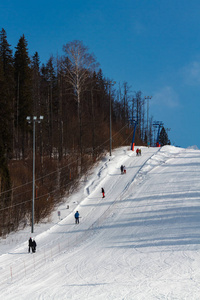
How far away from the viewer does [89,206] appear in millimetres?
28578

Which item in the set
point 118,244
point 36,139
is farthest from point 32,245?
point 36,139

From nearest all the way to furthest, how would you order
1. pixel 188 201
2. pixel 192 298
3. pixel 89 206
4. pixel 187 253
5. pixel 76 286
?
pixel 192 298, pixel 76 286, pixel 187 253, pixel 188 201, pixel 89 206

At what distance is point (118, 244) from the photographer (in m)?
18.1

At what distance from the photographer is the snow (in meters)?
11.2

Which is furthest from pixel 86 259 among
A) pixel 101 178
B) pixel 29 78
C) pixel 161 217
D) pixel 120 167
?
pixel 29 78

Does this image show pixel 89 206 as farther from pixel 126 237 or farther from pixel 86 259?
pixel 86 259

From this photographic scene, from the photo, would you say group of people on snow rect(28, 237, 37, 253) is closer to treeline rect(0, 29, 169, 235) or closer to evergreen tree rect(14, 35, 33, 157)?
treeline rect(0, 29, 169, 235)

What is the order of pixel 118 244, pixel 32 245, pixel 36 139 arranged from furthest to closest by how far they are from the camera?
pixel 36 139, pixel 32 245, pixel 118 244

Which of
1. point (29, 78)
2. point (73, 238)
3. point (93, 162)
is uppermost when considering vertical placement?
point (29, 78)

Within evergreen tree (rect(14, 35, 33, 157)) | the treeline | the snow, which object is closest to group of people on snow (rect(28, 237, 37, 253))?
the snow

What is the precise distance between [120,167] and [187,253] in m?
24.5

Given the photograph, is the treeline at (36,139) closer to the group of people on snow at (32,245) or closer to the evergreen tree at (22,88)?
the evergreen tree at (22,88)

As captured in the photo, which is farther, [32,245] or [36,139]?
[36,139]

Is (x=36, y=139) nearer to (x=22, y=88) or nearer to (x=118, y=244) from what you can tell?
(x=22, y=88)
